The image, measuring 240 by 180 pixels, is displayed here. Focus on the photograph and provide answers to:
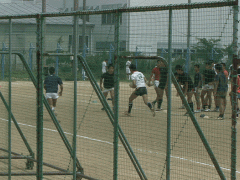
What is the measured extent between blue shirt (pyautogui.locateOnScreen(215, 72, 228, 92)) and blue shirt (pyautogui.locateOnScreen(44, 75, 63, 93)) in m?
2.12

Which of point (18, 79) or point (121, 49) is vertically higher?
point (121, 49)

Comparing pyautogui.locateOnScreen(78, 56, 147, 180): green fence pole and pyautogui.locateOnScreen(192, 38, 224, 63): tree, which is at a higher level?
pyautogui.locateOnScreen(192, 38, 224, 63): tree

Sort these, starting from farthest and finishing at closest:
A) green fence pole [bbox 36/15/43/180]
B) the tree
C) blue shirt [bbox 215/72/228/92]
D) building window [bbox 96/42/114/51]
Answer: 1. green fence pole [bbox 36/15/43/180]
2. building window [bbox 96/42/114/51]
3. blue shirt [bbox 215/72/228/92]
4. the tree

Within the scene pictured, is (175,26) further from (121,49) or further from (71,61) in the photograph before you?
(71,61)

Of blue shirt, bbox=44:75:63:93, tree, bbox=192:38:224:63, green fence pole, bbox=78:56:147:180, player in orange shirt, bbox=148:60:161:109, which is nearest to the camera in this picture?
tree, bbox=192:38:224:63

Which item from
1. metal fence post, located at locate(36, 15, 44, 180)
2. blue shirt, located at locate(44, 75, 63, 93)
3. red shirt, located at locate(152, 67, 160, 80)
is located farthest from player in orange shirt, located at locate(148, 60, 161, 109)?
blue shirt, located at locate(44, 75, 63, 93)

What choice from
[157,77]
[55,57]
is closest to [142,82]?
[157,77]

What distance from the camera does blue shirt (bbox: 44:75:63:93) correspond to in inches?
220

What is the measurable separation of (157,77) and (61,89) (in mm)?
1681

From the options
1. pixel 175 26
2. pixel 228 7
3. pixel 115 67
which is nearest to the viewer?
pixel 228 7

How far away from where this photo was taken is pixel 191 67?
4047 mm

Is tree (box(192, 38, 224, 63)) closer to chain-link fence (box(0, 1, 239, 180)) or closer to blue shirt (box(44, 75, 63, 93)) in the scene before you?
chain-link fence (box(0, 1, 239, 180))

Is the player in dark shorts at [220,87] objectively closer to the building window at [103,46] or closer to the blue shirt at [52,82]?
the building window at [103,46]

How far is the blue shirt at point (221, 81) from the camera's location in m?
4.05
